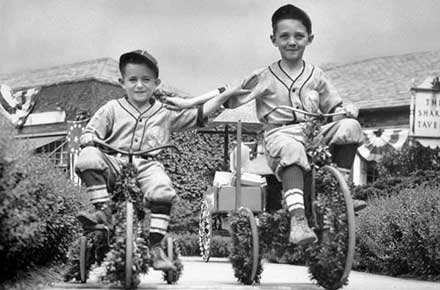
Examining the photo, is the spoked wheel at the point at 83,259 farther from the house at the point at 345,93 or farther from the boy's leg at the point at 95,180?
the house at the point at 345,93

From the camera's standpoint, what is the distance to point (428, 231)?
8.23 metres

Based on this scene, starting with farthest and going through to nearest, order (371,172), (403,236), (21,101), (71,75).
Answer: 1. (71,75)
2. (21,101)
3. (371,172)
4. (403,236)

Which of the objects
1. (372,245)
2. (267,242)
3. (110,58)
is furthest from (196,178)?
(267,242)

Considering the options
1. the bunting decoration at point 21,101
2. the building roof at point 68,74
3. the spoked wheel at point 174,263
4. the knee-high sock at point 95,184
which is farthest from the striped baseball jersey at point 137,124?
the bunting decoration at point 21,101

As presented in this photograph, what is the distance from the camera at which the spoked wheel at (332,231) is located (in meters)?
5.73

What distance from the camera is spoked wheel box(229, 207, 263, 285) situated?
20.5ft

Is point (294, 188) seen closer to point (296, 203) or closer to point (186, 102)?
point (296, 203)

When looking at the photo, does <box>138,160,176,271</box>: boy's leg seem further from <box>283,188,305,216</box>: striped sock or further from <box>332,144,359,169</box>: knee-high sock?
<box>332,144,359,169</box>: knee-high sock

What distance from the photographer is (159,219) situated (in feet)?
19.2

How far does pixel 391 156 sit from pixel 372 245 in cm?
785

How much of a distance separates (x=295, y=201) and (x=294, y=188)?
0.09 metres

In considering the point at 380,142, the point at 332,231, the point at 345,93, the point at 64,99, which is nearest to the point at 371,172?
the point at 380,142

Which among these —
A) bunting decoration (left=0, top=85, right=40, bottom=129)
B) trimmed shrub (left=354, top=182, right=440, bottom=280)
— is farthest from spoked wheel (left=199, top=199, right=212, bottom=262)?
bunting decoration (left=0, top=85, right=40, bottom=129)

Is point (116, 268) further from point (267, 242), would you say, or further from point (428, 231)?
point (428, 231)
